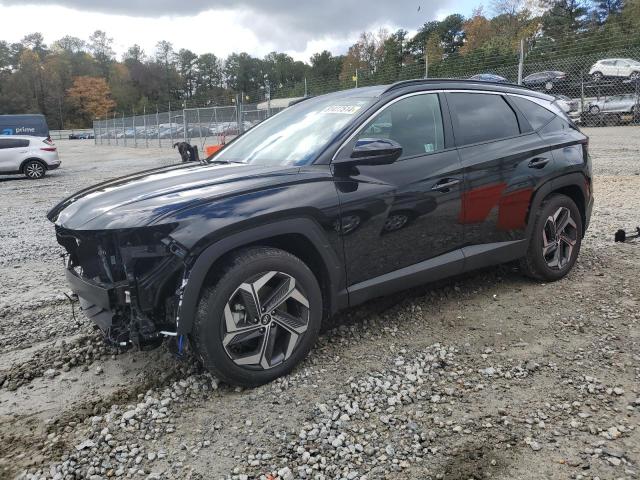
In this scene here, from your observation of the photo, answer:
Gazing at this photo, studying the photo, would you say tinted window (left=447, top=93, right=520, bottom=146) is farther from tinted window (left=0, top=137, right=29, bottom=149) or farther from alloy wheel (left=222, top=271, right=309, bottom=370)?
tinted window (left=0, top=137, right=29, bottom=149)

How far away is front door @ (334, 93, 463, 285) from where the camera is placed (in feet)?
10.2

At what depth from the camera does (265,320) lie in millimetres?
2797

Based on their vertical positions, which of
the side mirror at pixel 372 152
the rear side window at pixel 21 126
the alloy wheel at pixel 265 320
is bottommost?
the alloy wheel at pixel 265 320

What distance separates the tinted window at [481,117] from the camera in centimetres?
375

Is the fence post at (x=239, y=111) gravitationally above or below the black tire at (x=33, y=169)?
above

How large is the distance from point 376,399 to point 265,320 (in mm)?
734

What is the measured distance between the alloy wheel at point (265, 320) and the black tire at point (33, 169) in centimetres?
1689

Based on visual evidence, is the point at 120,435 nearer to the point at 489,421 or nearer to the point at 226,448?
the point at 226,448

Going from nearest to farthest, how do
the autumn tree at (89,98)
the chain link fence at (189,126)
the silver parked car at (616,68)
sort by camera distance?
the silver parked car at (616,68), the chain link fence at (189,126), the autumn tree at (89,98)

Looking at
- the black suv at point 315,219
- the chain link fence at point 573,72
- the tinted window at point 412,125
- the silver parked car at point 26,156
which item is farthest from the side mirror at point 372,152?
the silver parked car at point 26,156

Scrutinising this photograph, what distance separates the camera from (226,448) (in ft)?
7.79

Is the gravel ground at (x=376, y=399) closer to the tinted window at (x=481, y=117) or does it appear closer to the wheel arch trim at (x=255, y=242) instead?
the wheel arch trim at (x=255, y=242)

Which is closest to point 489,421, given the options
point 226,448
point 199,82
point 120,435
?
point 226,448

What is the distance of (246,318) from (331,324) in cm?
105
